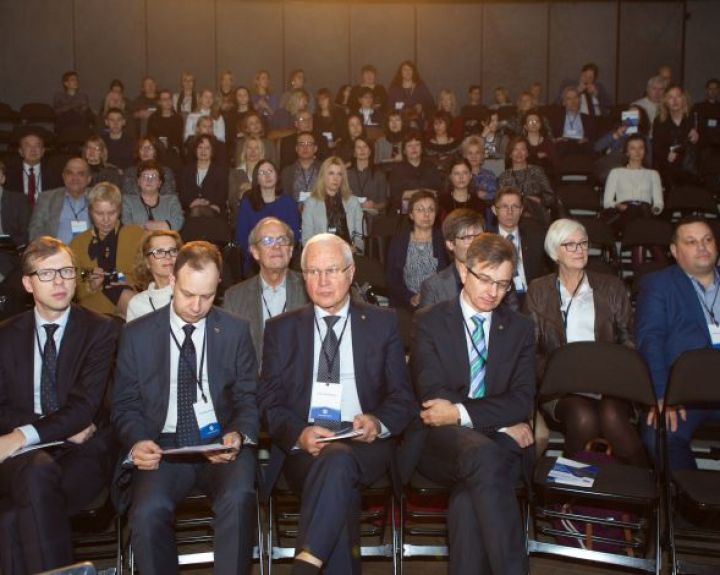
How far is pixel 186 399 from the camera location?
3561 mm

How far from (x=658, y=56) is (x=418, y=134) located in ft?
23.7

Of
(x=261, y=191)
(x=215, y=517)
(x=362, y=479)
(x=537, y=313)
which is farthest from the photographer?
(x=261, y=191)

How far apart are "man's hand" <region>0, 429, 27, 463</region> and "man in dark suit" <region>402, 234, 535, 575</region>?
1.58 meters

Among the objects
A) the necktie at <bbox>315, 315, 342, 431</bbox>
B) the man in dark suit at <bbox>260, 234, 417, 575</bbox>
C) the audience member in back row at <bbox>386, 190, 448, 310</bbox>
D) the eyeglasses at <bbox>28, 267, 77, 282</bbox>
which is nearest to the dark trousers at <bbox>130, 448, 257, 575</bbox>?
the man in dark suit at <bbox>260, 234, 417, 575</bbox>

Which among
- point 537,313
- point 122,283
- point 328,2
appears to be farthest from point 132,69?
point 537,313

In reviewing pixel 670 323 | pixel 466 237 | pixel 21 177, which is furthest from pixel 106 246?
pixel 670 323

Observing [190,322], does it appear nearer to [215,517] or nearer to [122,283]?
[215,517]

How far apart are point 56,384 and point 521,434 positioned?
6.55 feet

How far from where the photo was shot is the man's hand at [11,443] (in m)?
3.35

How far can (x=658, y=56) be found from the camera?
1402 cm

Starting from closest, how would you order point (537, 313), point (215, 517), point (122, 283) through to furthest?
point (215, 517)
point (537, 313)
point (122, 283)

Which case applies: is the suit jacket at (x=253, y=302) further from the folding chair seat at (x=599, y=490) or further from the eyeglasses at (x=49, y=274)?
the folding chair seat at (x=599, y=490)

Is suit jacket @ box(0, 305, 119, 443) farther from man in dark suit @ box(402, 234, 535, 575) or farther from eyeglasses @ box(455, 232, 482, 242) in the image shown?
eyeglasses @ box(455, 232, 482, 242)

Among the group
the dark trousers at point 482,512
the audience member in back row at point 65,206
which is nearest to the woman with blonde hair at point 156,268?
the dark trousers at point 482,512
